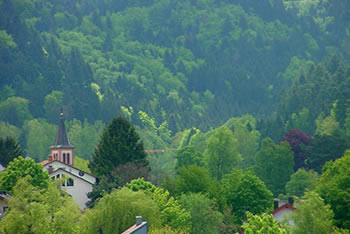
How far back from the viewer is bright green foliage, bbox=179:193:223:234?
91250 mm

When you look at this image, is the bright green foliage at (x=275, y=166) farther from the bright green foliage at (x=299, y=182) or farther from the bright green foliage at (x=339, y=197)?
the bright green foliage at (x=339, y=197)

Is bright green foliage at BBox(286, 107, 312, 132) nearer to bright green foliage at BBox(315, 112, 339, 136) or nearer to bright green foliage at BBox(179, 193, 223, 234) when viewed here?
bright green foliage at BBox(315, 112, 339, 136)

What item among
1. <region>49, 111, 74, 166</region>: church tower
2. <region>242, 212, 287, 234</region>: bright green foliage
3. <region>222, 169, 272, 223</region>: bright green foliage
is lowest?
<region>242, 212, 287, 234</region>: bright green foliage

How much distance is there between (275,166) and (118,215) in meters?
63.2

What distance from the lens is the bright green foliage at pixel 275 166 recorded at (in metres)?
141

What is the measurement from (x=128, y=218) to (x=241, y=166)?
8819 cm

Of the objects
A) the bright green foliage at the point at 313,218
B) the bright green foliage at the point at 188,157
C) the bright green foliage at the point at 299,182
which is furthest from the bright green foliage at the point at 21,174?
the bright green foliage at the point at 188,157

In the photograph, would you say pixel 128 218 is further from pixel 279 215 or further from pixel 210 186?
pixel 210 186

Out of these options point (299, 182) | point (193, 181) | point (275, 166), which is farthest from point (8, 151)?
point (193, 181)

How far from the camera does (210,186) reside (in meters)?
105

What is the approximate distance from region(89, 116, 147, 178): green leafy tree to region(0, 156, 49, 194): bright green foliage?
13.8 meters

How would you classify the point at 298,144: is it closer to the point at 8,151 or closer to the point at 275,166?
the point at 275,166

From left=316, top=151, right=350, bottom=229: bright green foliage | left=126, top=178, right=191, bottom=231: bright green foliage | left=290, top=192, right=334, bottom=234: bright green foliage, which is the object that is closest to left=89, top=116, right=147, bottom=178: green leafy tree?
left=126, top=178, right=191, bottom=231: bright green foliage

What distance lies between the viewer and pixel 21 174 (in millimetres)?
101625
